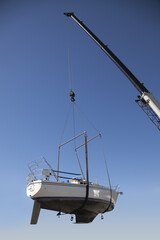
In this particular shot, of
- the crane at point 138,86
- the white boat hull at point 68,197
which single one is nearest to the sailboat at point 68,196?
the white boat hull at point 68,197

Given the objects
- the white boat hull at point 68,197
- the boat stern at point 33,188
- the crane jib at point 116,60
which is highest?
the crane jib at point 116,60

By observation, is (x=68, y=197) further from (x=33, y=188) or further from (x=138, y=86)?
(x=138, y=86)

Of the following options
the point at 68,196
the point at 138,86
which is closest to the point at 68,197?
the point at 68,196

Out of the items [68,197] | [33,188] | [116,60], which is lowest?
[68,197]

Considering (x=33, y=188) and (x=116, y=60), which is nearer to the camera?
(x=33, y=188)

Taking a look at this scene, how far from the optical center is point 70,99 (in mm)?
13812

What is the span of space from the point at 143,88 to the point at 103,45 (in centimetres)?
554

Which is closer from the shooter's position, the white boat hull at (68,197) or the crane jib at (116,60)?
the white boat hull at (68,197)

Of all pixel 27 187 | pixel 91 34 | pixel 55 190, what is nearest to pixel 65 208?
pixel 55 190

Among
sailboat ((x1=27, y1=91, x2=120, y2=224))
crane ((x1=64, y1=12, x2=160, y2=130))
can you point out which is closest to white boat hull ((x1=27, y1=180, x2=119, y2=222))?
sailboat ((x1=27, y1=91, x2=120, y2=224))

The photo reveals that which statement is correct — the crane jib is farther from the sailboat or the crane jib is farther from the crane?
the sailboat

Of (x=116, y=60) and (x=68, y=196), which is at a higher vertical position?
(x=116, y=60)

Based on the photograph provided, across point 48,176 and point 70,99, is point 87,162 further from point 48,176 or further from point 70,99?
point 70,99

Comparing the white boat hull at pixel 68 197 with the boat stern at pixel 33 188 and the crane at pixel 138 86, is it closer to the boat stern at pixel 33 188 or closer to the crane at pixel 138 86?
the boat stern at pixel 33 188
